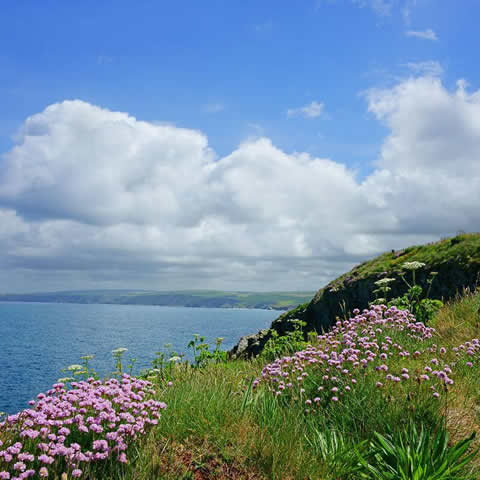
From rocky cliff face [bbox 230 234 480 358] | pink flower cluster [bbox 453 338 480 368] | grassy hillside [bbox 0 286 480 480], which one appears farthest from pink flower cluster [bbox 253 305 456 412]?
rocky cliff face [bbox 230 234 480 358]

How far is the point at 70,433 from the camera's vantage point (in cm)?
434

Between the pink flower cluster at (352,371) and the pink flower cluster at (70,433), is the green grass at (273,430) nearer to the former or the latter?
the pink flower cluster at (352,371)

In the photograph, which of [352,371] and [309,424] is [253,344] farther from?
[309,424]

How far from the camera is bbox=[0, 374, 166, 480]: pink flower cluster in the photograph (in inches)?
150

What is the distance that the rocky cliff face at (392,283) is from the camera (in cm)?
1878

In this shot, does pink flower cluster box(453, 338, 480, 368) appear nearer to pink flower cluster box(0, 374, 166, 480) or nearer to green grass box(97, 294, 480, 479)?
green grass box(97, 294, 480, 479)

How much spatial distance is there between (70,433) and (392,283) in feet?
64.3

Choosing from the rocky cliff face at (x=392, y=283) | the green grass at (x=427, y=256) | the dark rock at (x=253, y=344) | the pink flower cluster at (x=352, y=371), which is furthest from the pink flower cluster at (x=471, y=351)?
the dark rock at (x=253, y=344)

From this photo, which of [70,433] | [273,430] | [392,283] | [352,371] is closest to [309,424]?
[273,430]

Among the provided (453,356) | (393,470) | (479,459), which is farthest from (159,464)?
(453,356)

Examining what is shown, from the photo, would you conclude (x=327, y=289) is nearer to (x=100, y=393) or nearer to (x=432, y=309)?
(x=432, y=309)

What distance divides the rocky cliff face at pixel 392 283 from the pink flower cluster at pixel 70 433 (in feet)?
37.4

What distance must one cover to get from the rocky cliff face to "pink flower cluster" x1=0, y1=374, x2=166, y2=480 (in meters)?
11.4

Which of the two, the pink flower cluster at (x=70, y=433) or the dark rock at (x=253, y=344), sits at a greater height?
the pink flower cluster at (x=70, y=433)
